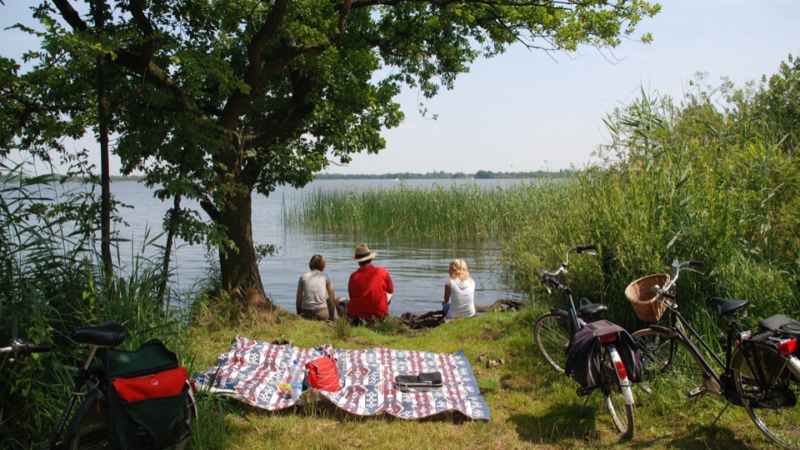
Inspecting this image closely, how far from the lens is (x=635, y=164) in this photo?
22.7 ft

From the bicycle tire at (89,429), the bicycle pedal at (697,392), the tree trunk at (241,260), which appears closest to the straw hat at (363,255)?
the tree trunk at (241,260)

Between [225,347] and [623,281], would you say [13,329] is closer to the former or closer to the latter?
[225,347]

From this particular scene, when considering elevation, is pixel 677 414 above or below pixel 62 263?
below

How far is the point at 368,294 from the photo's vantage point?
8648mm

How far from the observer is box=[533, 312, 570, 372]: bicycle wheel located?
229 inches

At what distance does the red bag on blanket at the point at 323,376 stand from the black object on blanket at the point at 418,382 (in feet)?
1.72

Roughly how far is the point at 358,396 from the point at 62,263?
93.1 inches

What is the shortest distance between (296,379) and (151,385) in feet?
7.33

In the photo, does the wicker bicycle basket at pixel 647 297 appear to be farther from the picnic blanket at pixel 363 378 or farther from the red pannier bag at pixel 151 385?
the red pannier bag at pixel 151 385

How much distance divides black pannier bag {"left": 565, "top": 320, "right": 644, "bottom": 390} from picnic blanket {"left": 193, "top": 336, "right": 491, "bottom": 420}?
0.84 m

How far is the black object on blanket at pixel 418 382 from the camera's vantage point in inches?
207

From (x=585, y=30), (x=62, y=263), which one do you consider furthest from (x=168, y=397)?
(x=585, y=30)

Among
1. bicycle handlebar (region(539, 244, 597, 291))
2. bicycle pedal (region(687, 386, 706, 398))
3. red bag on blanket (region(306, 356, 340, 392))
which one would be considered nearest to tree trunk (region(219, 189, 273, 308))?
red bag on blanket (region(306, 356, 340, 392))

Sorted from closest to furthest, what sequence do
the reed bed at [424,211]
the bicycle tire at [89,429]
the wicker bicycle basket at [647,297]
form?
the bicycle tire at [89,429] → the wicker bicycle basket at [647,297] → the reed bed at [424,211]
